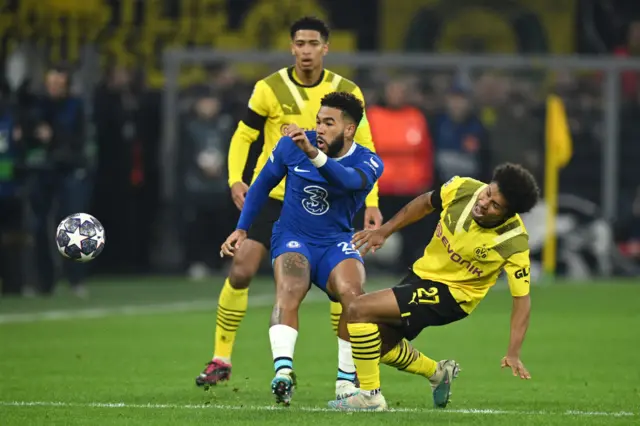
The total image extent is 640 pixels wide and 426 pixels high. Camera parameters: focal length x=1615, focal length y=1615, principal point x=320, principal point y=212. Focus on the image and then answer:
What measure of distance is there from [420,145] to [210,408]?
11462 mm

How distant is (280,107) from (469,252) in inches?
78.8

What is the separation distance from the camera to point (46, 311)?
51.5 feet

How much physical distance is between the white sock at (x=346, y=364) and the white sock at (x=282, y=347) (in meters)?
0.35

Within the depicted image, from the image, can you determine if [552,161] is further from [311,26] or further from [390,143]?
[311,26]

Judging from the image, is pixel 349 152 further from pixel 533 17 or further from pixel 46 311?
pixel 533 17

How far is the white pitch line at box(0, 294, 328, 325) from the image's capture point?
14984 mm

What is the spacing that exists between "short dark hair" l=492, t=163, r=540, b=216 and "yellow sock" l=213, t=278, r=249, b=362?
2.32 metres

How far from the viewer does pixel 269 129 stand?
34.9 feet

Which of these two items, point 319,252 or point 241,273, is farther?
point 241,273

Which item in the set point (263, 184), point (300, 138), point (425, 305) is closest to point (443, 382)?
point (425, 305)

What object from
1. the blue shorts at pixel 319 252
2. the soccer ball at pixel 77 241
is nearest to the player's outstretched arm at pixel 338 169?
the blue shorts at pixel 319 252

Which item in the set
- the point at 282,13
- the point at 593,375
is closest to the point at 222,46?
the point at 282,13

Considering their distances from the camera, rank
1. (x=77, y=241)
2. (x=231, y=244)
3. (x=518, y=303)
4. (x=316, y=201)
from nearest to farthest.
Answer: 1. (x=518, y=303)
2. (x=231, y=244)
3. (x=316, y=201)
4. (x=77, y=241)

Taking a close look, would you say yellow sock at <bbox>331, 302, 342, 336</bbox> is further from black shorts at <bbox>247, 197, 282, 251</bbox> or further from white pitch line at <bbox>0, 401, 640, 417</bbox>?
white pitch line at <bbox>0, 401, 640, 417</bbox>
